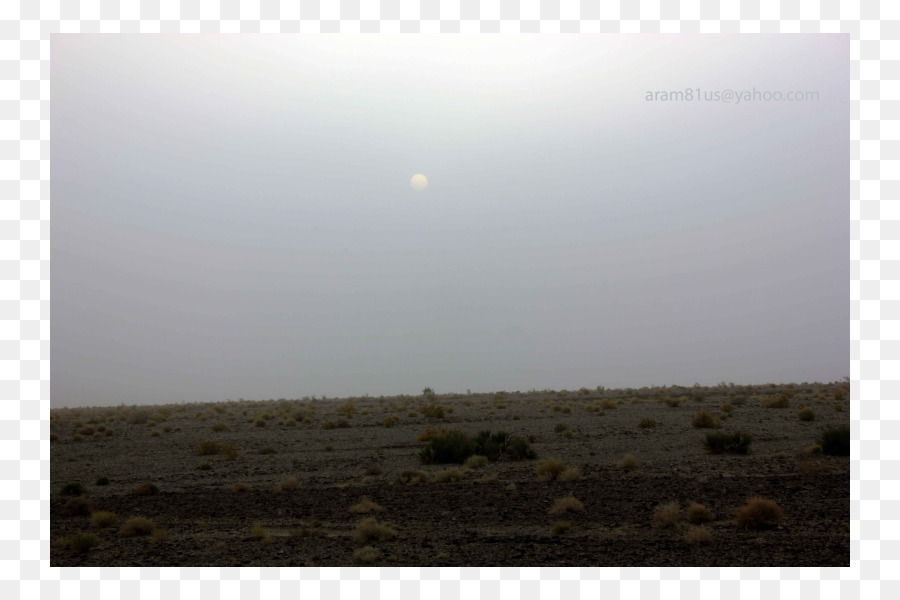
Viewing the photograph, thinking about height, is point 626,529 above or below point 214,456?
above

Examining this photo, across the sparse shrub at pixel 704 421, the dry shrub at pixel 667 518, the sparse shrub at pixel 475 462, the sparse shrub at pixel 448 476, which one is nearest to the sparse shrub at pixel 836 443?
the sparse shrub at pixel 704 421

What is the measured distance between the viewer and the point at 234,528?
1630 cm

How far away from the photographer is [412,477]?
2191cm

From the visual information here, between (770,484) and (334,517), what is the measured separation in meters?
12.3

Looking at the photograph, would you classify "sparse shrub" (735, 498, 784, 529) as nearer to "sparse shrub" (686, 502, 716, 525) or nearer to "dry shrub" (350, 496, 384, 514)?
"sparse shrub" (686, 502, 716, 525)

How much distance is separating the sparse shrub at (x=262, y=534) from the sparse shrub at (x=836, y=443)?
60.9ft

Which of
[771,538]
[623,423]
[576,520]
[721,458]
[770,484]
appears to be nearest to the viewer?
[771,538]

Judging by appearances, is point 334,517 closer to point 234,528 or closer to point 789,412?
point 234,528

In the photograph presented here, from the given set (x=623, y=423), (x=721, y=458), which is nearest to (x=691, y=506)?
(x=721, y=458)

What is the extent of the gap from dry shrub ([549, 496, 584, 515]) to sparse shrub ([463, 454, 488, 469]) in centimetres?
802

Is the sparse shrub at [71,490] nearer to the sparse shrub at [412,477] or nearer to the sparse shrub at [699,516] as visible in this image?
the sparse shrub at [412,477]

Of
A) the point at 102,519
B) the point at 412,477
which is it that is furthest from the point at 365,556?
the point at 412,477

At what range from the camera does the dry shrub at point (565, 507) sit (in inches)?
627

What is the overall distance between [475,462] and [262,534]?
1081 centimetres
